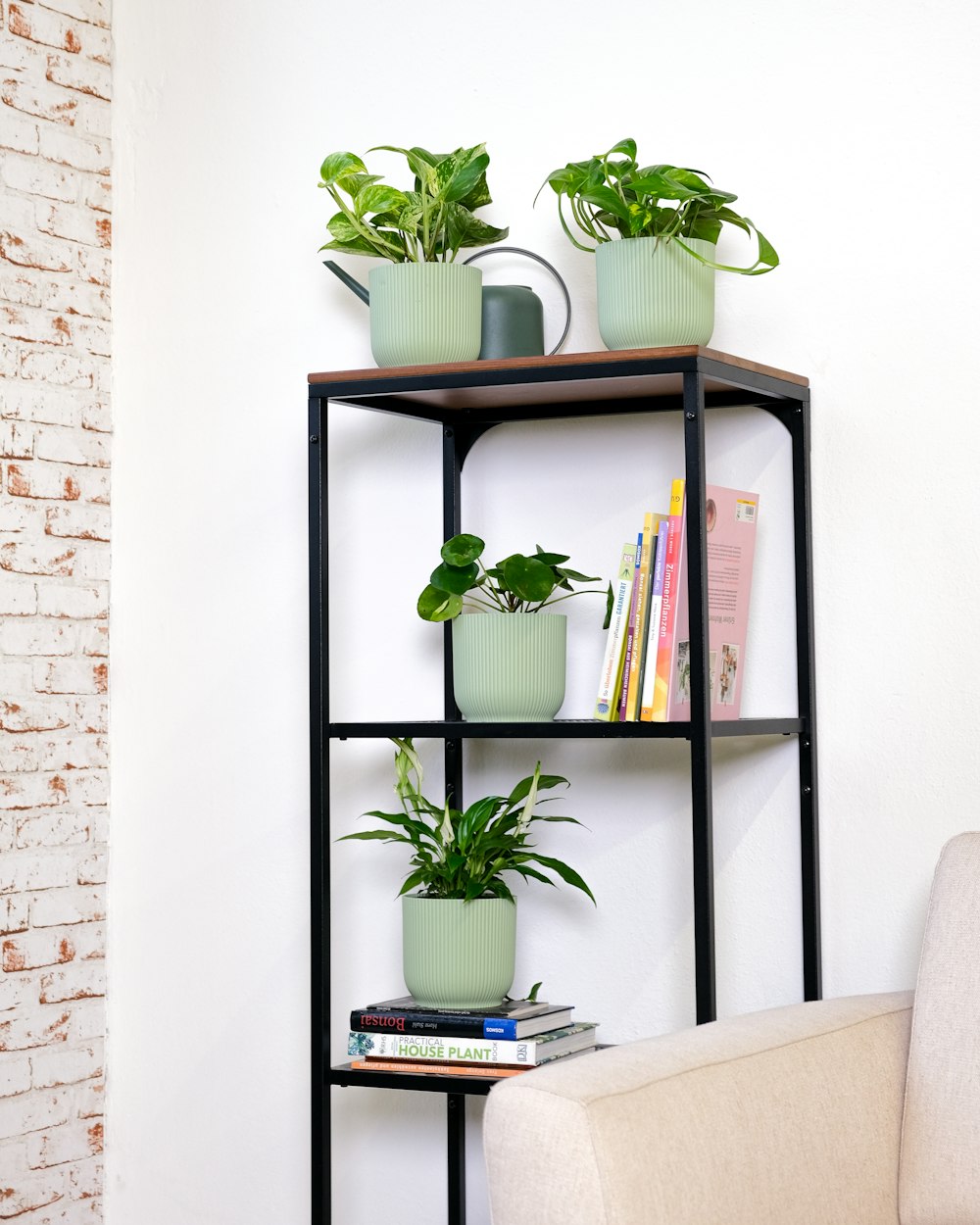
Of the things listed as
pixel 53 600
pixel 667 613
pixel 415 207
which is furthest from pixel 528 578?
pixel 53 600

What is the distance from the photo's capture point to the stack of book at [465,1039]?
6.00 feet

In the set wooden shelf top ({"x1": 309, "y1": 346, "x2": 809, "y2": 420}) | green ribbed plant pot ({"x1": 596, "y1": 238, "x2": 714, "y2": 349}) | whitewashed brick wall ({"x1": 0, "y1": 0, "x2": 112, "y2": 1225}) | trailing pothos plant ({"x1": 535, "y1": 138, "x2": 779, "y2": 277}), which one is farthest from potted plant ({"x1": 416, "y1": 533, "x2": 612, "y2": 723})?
whitewashed brick wall ({"x1": 0, "y1": 0, "x2": 112, "y2": 1225})

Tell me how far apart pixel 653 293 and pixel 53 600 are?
116cm

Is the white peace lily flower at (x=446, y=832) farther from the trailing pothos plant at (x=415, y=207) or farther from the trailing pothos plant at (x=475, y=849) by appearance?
the trailing pothos plant at (x=415, y=207)

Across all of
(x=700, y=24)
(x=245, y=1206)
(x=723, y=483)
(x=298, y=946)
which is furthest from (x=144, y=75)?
(x=245, y=1206)

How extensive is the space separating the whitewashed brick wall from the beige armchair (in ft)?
4.32

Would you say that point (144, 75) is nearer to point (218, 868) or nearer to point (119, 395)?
point (119, 395)

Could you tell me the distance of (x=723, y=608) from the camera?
1919 mm

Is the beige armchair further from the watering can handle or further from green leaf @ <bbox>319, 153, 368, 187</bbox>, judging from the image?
green leaf @ <bbox>319, 153, 368, 187</bbox>

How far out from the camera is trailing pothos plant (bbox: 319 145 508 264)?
6.49ft

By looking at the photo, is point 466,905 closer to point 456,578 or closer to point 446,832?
point 446,832

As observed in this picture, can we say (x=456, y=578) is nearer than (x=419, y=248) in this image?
Yes

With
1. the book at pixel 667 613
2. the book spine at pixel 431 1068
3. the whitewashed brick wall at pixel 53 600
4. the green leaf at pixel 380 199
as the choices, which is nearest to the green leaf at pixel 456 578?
the book at pixel 667 613

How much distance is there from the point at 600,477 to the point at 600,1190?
1.18m
